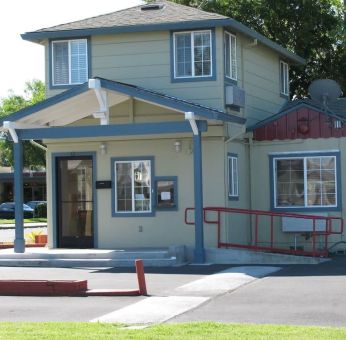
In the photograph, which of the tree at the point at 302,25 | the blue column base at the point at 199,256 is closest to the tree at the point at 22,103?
the tree at the point at 302,25

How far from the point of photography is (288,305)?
12891 mm

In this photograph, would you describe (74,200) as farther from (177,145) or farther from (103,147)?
(177,145)

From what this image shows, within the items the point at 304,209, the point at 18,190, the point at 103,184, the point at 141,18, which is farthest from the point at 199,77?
the point at 18,190

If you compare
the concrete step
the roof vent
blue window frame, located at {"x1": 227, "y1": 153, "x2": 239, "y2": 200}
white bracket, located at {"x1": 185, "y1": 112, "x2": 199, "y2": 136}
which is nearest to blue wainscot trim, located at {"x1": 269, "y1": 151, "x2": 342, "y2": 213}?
blue window frame, located at {"x1": 227, "y1": 153, "x2": 239, "y2": 200}

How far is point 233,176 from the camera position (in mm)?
21797

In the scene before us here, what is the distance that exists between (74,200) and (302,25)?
44.6ft

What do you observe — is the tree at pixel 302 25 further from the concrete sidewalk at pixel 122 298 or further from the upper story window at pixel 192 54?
the concrete sidewalk at pixel 122 298

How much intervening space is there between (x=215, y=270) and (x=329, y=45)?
54.7 feet

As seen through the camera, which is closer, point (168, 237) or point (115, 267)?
point (115, 267)

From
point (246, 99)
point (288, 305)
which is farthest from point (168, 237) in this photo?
point (288, 305)

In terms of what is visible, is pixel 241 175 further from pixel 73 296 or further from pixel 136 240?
pixel 73 296

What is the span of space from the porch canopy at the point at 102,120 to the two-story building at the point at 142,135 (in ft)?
0.15

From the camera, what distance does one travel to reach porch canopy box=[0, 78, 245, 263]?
19.1 m

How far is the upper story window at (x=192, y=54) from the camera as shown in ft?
69.8
